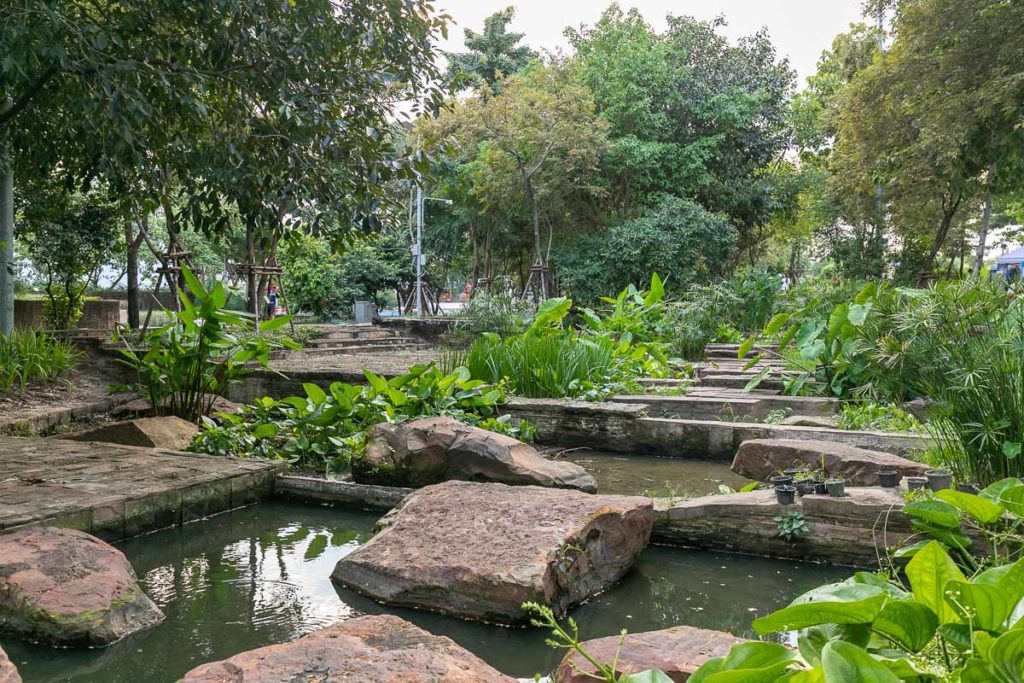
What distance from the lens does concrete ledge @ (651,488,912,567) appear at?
3.71 meters

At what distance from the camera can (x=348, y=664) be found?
213 cm

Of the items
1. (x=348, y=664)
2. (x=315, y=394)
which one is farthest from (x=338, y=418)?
(x=348, y=664)

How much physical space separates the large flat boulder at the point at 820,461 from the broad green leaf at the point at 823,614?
126 inches

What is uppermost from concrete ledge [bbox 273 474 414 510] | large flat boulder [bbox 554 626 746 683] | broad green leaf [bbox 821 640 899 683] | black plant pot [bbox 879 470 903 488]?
broad green leaf [bbox 821 640 899 683]

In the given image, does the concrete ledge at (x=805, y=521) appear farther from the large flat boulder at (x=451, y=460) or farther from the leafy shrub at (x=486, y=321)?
the leafy shrub at (x=486, y=321)

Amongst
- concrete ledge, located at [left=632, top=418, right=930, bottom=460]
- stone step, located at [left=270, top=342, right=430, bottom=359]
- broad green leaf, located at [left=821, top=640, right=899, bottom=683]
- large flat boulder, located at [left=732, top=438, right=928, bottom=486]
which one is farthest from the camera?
stone step, located at [left=270, top=342, right=430, bottom=359]

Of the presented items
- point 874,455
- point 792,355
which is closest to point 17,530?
point 874,455

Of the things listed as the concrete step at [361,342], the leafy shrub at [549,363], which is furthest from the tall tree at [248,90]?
the concrete step at [361,342]

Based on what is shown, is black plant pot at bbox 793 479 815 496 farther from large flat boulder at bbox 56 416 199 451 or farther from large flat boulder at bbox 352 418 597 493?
large flat boulder at bbox 56 416 199 451

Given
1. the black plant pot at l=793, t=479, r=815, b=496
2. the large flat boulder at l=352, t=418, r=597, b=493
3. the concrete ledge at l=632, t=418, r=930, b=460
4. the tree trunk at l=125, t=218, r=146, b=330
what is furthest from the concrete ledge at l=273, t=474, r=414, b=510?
the tree trunk at l=125, t=218, r=146, b=330

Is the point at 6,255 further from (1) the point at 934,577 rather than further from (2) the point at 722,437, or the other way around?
(1) the point at 934,577

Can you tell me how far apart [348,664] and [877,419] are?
494 cm

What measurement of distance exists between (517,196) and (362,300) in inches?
261

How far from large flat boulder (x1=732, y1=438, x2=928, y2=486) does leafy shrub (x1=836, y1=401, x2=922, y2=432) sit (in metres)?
1.09
